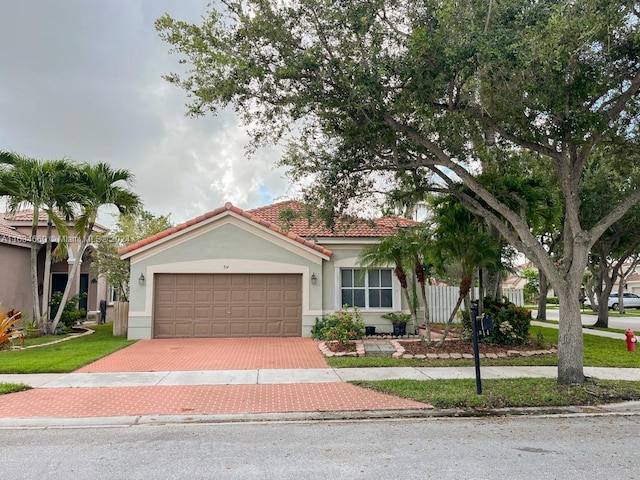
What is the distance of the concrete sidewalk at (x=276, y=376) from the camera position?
9.07 m

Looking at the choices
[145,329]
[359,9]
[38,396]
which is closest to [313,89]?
[359,9]

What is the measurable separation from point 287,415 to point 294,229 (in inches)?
437

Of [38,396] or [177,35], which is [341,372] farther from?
[177,35]

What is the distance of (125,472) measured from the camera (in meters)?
4.83

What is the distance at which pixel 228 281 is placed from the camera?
1577cm

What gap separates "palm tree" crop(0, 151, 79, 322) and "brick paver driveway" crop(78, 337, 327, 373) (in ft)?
18.6

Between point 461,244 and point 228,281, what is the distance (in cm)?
802

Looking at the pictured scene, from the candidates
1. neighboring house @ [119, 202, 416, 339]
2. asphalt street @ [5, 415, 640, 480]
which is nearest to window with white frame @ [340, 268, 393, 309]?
neighboring house @ [119, 202, 416, 339]

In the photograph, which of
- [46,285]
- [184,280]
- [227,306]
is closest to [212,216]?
[184,280]

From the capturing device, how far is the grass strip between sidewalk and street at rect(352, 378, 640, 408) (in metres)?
7.54

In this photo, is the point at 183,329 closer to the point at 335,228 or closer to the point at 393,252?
the point at 335,228

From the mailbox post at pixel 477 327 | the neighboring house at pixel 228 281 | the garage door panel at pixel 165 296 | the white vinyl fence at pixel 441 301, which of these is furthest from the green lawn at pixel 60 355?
the white vinyl fence at pixel 441 301

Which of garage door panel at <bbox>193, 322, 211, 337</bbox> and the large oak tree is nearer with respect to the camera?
the large oak tree

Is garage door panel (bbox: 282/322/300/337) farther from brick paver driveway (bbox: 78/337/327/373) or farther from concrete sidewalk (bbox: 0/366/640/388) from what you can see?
concrete sidewalk (bbox: 0/366/640/388)
